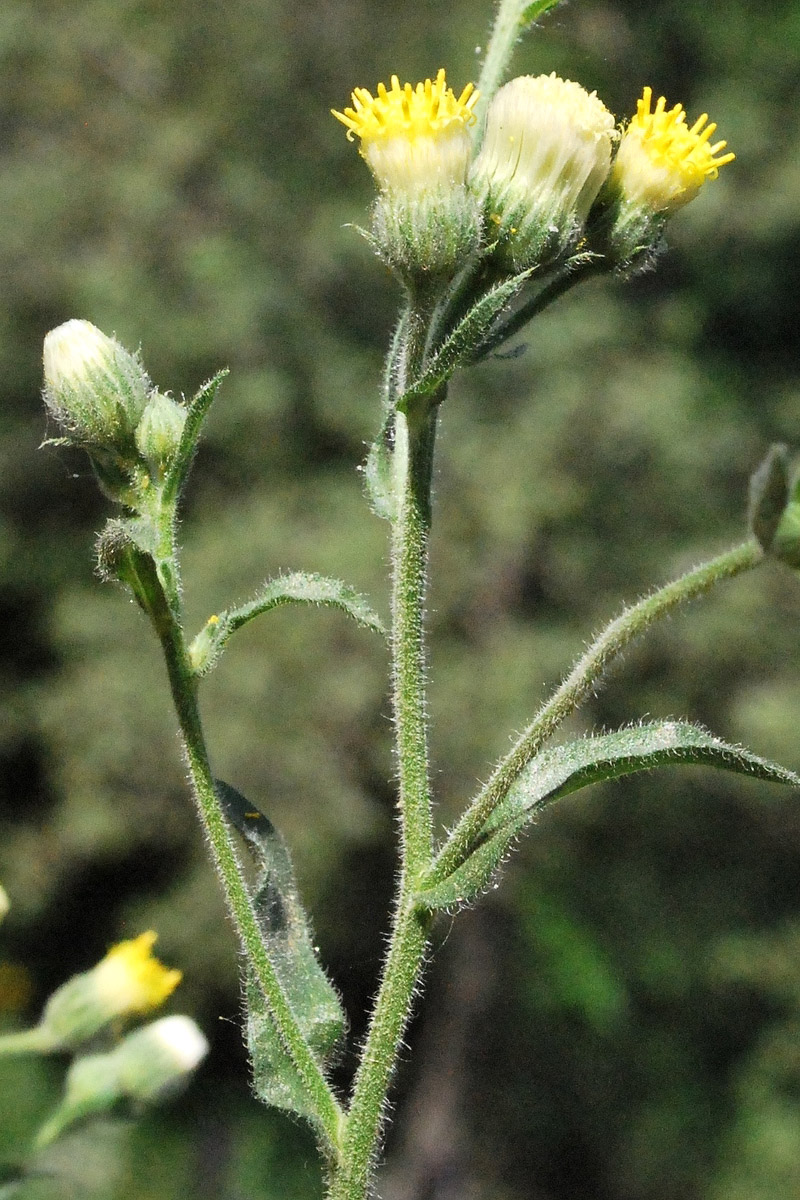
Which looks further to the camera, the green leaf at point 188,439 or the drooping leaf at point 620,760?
the green leaf at point 188,439

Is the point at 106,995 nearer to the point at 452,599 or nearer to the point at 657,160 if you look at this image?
the point at 657,160

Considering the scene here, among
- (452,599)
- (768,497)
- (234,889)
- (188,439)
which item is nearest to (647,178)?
(768,497)

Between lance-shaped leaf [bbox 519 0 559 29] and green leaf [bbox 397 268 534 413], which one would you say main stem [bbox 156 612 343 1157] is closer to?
green leaf [bbox 397 268 534 413]

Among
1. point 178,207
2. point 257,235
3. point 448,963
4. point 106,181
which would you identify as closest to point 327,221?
point 257,235

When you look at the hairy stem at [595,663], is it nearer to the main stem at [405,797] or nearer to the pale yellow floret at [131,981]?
the main stem at [405,797]

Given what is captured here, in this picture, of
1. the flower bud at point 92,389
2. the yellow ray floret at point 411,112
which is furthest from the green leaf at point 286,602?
the yellow ray floret at point 411,112

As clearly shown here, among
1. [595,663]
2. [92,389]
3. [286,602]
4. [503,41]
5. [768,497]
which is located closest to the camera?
[768,497]
